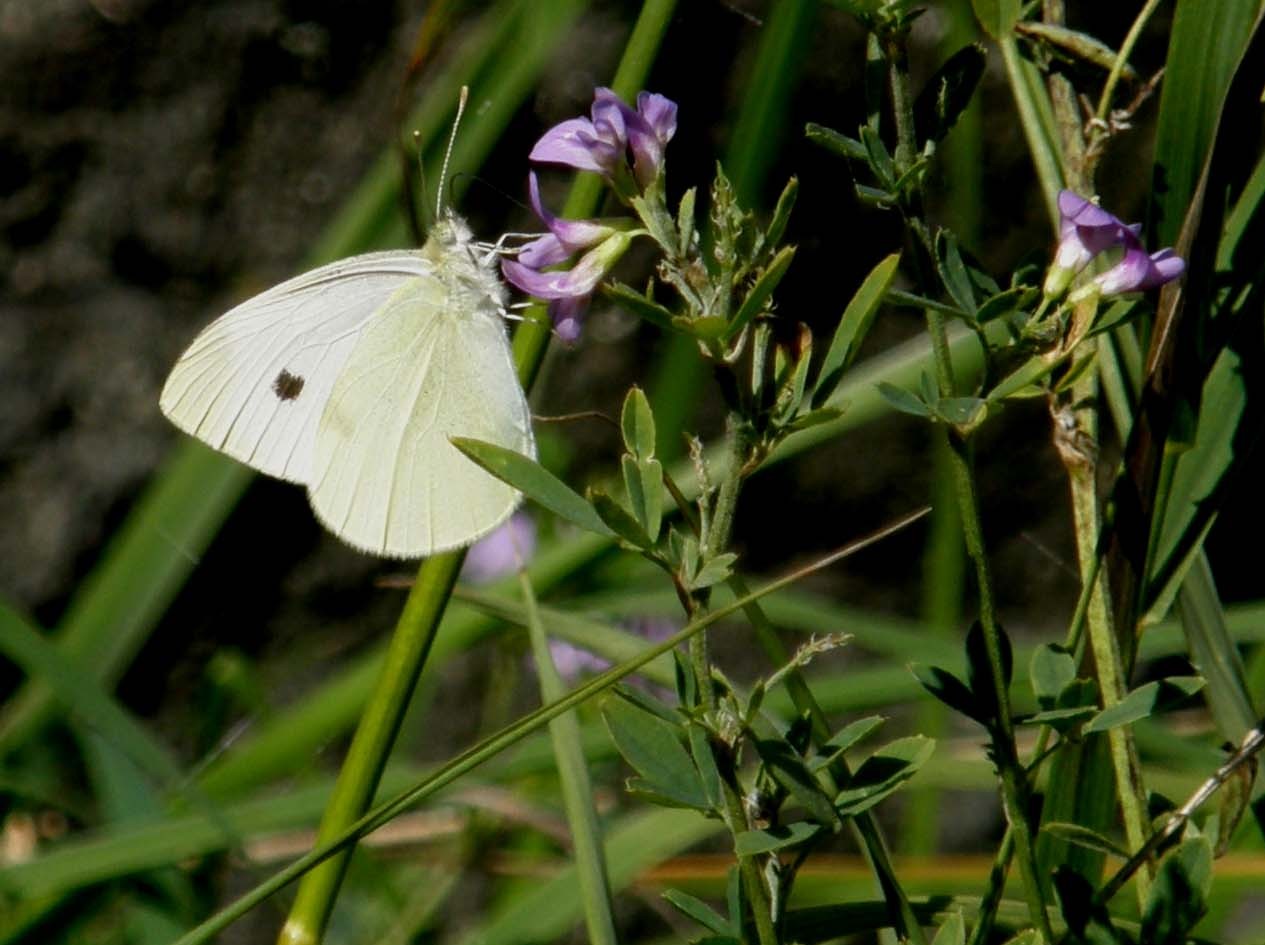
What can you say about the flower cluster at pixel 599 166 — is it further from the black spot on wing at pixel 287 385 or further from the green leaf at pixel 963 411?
the black spot on wing at pixel 287 385

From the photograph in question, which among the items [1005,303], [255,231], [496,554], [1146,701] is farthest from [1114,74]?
[255,231]

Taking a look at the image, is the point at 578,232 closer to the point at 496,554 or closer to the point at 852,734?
the point at 852,734

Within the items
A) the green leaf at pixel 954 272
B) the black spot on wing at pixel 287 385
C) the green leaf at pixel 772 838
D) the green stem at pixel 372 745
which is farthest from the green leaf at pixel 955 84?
the black spot on wing at pixel 287 385

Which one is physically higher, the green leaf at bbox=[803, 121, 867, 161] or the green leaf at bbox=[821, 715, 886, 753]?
the green leaf at bbox=[803, 121, 867, 161]

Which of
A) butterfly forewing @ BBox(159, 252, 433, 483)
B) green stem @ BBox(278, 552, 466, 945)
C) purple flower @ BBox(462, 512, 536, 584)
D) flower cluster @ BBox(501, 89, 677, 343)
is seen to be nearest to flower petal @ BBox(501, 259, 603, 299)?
flower cluster @ BBox(501, 89, 677, 343)

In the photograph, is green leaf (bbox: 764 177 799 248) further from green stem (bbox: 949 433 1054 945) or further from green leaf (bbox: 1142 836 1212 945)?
green leaf (bbox: 1142 836 1212 945)

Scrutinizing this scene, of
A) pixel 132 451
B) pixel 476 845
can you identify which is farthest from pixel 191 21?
pixel 476 845
